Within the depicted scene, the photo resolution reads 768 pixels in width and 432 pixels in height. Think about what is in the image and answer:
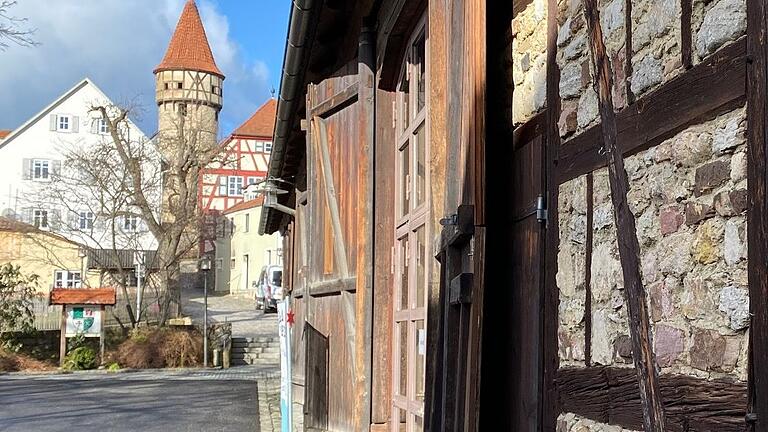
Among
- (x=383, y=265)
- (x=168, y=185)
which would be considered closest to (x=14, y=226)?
(x=168, y=185)

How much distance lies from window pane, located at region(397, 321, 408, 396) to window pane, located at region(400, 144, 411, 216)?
2.60 ft

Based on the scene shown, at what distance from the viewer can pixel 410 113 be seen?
632 centimetres

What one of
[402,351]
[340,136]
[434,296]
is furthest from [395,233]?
[434,296]

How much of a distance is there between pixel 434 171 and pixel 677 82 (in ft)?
7.29

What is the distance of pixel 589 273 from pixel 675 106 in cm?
81

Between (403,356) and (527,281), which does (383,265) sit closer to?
(403,356)

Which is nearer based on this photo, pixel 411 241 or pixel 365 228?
pixel 411 241

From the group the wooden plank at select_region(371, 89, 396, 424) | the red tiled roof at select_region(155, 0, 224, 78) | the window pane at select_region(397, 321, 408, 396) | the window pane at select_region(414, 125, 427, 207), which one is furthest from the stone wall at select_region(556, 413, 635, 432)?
the red tiled roof at select_region(155, 0, 224, 78)

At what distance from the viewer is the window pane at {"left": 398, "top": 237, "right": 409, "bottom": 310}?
6.37 metres

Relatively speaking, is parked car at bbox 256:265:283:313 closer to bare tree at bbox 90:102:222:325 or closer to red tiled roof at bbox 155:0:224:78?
bare tree at bbox 90:102:222:325

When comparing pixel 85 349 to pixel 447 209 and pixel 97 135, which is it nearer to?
pixel 97 135

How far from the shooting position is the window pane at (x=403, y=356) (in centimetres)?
630

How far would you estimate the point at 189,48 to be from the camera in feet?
205

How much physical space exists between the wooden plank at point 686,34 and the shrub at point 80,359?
26743 mm
